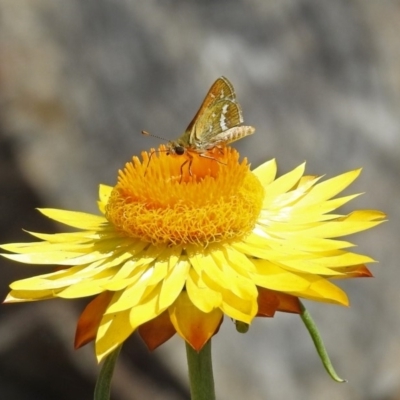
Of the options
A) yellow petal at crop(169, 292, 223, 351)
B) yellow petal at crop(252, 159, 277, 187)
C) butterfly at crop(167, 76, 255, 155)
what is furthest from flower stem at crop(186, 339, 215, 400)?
yellow petal at crop(252, 159, 277, 187)

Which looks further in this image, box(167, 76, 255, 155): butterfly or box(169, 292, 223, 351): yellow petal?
box(167, 76, 255, 155): butterfly

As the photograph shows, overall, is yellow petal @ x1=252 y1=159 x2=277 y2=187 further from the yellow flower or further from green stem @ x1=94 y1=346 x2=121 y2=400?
green stem @ x1=94 y1=346 x2=121 y2=400

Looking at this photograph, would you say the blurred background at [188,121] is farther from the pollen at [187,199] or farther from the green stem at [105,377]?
the green stem at [105,377]

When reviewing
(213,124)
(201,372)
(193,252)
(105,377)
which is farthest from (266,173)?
(105,377)

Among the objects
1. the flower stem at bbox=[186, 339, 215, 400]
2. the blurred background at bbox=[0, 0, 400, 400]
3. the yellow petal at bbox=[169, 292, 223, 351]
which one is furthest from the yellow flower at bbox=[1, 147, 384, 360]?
the blurred background at bbox=[0, 0, 400, 400]

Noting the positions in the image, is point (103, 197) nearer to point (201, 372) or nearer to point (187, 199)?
point (187, 199)

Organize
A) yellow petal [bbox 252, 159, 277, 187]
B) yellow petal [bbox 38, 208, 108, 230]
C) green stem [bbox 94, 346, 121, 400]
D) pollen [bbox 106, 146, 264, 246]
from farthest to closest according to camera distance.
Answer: yellow petal [bbox 252, 159, 277, 187], yellow petal [bbox 38, 208, 108, 230], pollen [bbox 106, 146, 264, 246], green stem [bbox 94, 346, 121, 400]

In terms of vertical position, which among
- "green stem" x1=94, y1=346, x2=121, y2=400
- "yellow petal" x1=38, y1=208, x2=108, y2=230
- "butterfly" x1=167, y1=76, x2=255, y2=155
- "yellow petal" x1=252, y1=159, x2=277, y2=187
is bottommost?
"green stem" x1=94, y1=346, x2=121, y2=400

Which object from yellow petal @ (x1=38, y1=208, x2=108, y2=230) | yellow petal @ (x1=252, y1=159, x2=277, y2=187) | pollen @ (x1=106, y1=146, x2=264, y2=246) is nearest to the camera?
pollen @ (x1=106, y1=146, x2=264, y2=246)

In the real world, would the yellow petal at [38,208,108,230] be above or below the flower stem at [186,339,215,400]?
above
